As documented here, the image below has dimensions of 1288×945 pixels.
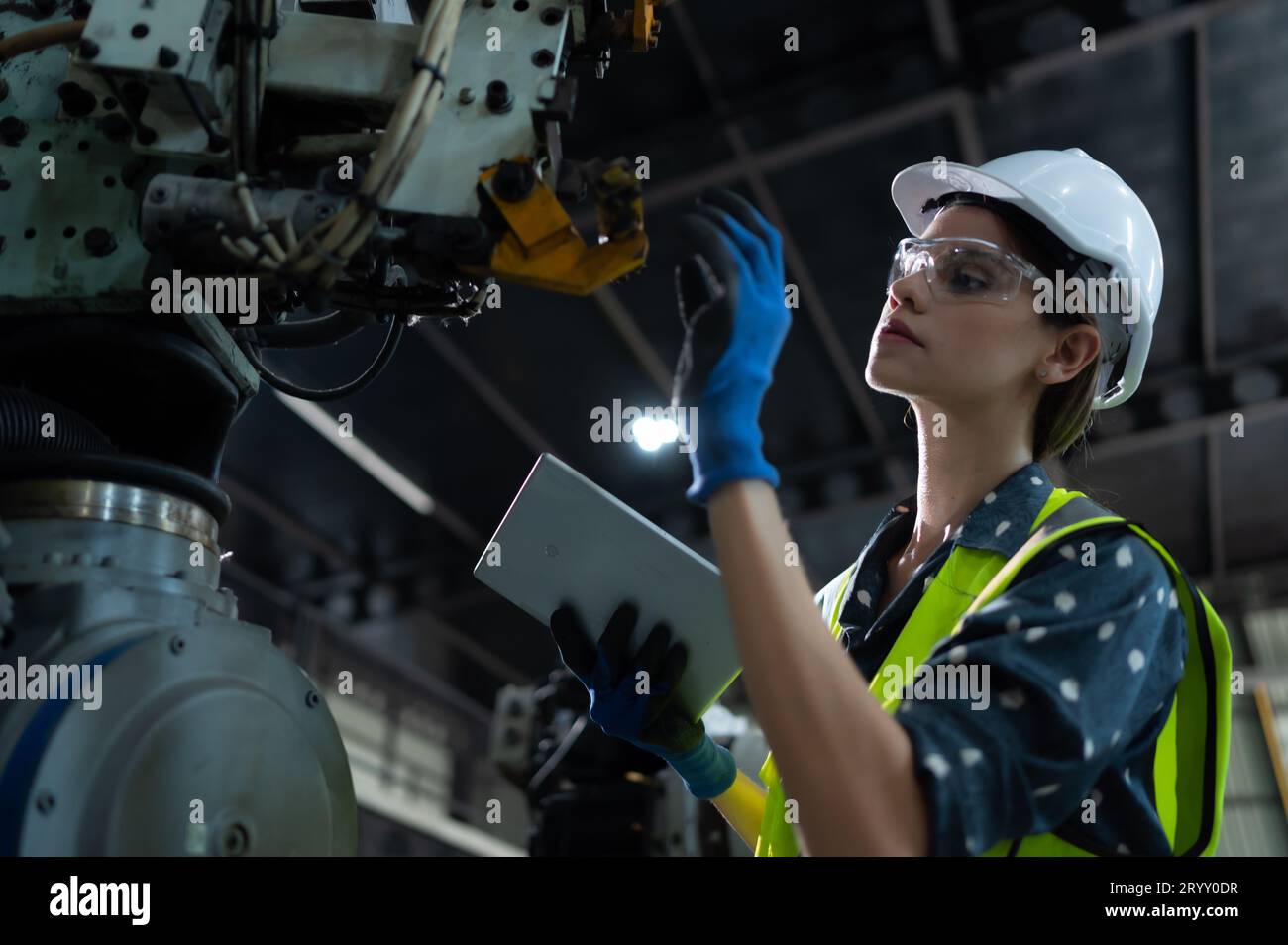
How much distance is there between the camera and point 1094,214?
1.59m

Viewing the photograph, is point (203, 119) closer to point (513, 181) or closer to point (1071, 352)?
point (513, 181)

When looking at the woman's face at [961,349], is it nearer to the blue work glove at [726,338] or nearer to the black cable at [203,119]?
the blue work glove at [726,338]

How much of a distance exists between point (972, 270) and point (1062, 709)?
690 mm

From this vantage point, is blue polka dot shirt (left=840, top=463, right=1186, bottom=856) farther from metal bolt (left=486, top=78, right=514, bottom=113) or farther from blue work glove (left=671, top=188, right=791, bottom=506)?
metal bolt (left=486, top=78, right=514, bottom=113)

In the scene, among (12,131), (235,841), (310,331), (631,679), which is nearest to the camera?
(235,841)

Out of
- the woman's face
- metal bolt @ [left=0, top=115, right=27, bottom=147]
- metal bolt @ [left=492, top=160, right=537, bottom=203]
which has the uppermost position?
metal bolt @ [left=0, top=115, right=27, bottom=147]

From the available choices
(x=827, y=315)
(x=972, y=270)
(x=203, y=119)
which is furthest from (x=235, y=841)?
(x=827, y=315)

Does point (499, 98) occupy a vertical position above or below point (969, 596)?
above

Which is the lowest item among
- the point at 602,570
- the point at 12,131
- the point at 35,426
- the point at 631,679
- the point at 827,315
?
the point at 631,679

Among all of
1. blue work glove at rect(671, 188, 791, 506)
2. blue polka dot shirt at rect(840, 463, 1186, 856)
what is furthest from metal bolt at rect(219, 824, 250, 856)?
blue polka dot shirt at rect(840, 463, 1186, 856)

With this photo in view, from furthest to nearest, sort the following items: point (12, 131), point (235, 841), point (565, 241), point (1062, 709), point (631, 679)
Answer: point (631, 679), point (12, 131), point (565, 241), point (235, 841), point (1062, 709)

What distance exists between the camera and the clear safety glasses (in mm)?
1497

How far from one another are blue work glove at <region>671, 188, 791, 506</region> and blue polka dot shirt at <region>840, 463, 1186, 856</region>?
0.92 feet

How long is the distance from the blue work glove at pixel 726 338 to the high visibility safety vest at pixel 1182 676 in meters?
0.30
